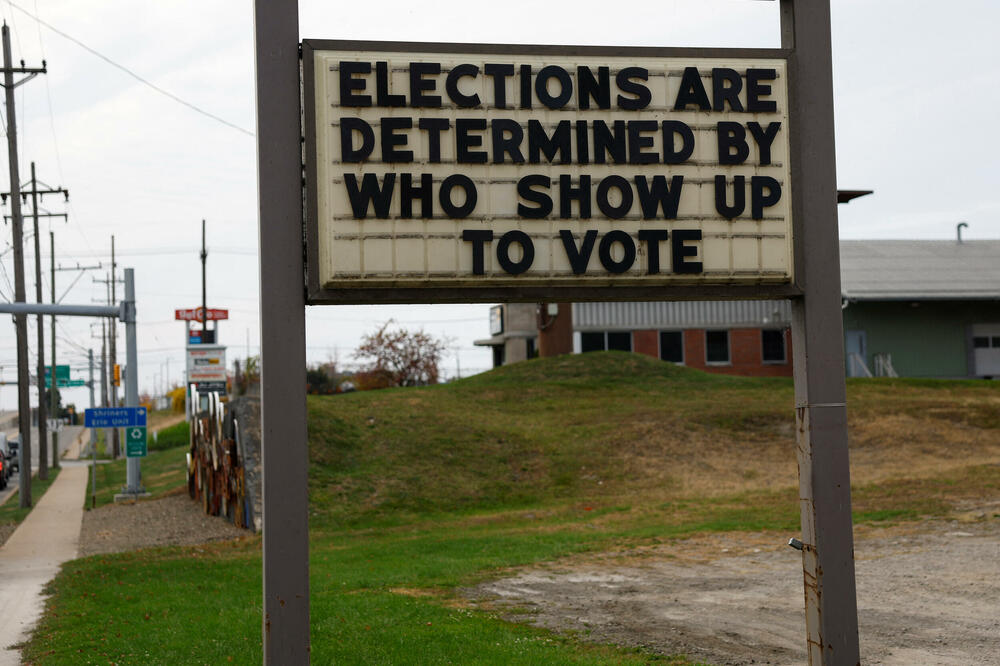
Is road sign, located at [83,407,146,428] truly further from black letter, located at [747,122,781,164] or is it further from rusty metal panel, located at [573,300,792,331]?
black letter, located at [747,122,781,164]

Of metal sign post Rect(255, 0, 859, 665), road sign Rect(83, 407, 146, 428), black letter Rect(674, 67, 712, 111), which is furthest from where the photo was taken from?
road sign Rect(83, 407, 146, 428)

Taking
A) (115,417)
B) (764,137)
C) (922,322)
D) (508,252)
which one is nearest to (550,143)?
(508,252)

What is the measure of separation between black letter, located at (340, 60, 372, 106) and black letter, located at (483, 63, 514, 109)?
30.5 inches

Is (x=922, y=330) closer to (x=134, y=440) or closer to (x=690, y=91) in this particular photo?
(x=134, y=440)

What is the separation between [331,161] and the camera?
705 centimetres

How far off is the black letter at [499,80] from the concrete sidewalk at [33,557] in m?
8.10

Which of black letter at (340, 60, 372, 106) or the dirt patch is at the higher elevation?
black letter at (340, 60, 372, 106)

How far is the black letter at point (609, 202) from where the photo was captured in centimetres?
738

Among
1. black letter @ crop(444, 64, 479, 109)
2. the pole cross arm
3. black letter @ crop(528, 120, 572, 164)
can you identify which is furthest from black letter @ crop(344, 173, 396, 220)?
the pole cross arm

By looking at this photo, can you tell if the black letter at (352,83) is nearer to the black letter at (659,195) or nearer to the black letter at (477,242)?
the black letter at (477,242)

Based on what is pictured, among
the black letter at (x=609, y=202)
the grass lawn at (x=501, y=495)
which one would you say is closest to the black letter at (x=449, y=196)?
the black letter at (x=609, y=202)

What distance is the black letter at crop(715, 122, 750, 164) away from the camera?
24.8 ft

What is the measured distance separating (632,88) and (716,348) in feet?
157

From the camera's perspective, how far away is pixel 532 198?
7.30 meters
